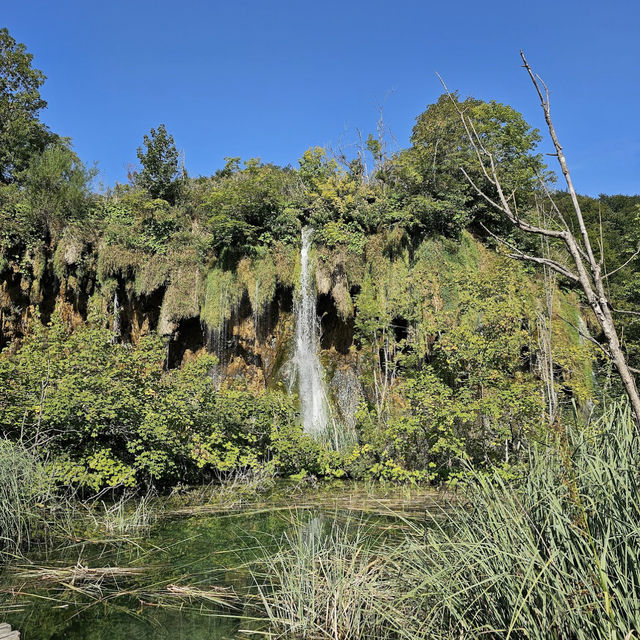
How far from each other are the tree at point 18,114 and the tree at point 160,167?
3925 mm

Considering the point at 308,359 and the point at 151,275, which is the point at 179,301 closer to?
the point at 151,275

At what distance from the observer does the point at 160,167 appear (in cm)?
1888

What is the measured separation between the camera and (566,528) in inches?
92.8

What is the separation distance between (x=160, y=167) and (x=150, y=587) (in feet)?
56.2

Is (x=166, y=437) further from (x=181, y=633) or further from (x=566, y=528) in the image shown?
(x=566, y=528)

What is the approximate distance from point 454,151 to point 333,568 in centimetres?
1395

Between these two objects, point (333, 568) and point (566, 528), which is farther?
point (333, 568)

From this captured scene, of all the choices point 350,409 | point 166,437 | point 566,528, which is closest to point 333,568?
point 566,528

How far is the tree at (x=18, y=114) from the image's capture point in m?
Answer: 18.2

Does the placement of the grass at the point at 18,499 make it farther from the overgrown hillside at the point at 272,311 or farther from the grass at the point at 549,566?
the grass at the point at 549,566

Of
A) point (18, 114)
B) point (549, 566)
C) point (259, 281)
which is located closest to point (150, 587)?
point (549, 566)

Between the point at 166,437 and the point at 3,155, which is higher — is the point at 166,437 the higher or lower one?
the lower one

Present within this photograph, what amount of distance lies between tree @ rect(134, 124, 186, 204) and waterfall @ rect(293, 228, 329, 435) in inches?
273

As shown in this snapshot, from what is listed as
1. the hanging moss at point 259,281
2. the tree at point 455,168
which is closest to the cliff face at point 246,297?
the hanging moss at point 259,281
